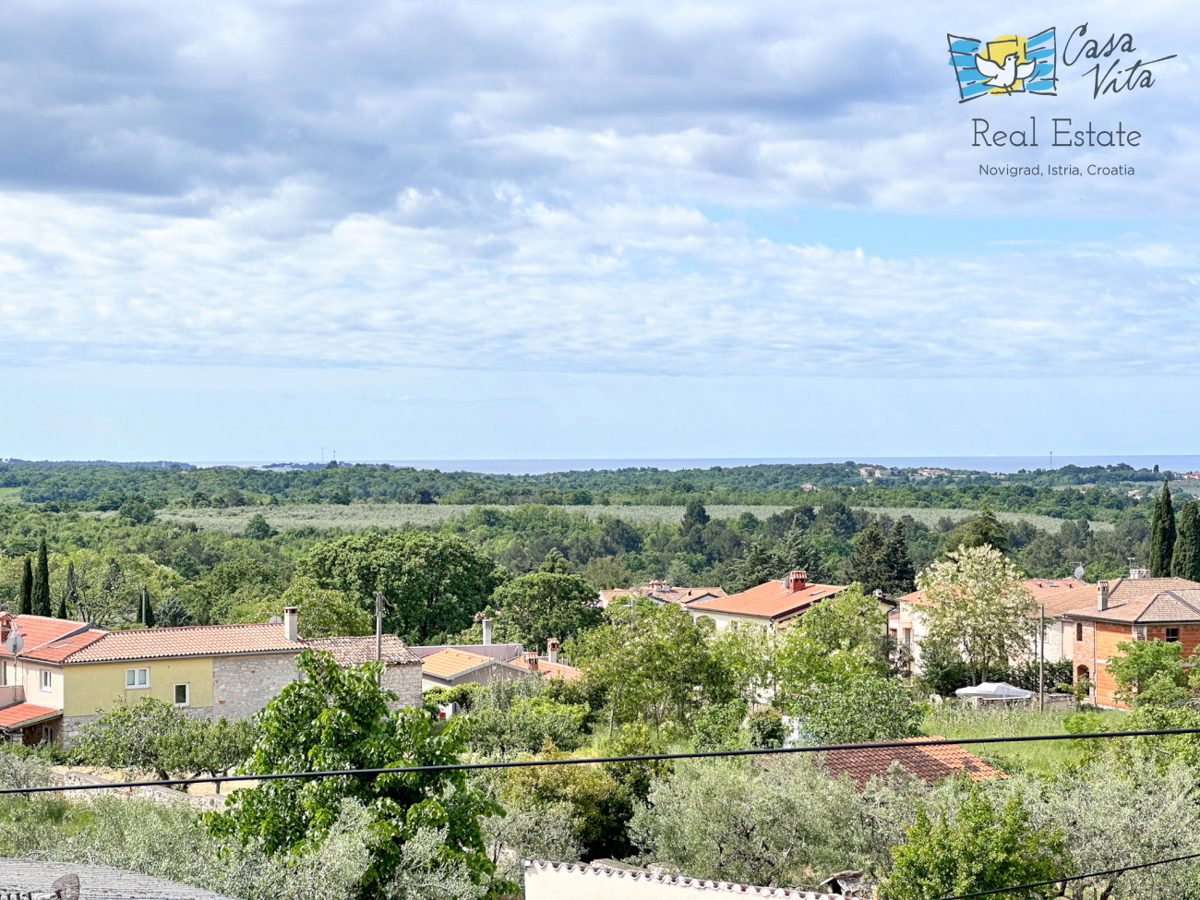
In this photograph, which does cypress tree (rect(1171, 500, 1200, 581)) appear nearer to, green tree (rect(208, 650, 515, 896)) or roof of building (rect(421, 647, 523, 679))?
roof of building (rect(421, 647, 523, 679))

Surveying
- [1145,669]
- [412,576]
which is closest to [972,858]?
[1145,669]

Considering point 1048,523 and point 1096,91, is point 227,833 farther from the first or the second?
point 1048,523

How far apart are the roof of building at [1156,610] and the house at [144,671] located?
2378 centimetres

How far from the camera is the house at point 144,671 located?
1389 inches

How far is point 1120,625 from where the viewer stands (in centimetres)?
4203

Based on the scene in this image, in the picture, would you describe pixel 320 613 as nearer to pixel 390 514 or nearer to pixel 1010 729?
pixel 1010 729

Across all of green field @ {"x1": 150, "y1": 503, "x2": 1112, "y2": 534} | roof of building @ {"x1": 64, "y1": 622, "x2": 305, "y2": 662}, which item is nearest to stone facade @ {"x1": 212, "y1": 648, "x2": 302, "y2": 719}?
roof of building @ {"x1": 64, "y1": 622, "x2": 305, "y2": 662}

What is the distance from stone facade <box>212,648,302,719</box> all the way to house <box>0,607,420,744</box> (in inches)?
1.2

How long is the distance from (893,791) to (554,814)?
20.2ft

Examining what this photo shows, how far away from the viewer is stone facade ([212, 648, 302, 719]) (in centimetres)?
3719

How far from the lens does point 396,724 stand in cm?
1630

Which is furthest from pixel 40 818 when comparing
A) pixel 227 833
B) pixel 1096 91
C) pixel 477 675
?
pixel 1096 91

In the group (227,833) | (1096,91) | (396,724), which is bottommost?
(227,833)

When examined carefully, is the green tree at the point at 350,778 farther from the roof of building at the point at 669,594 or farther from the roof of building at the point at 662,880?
the roof of building at the point at 669,594
